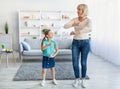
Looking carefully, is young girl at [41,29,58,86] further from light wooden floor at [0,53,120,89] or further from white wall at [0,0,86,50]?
white wall at [0,0,86,50]

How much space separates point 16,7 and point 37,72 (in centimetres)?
465

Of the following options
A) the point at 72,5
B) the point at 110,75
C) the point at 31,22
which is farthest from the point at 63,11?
the point at 110,75

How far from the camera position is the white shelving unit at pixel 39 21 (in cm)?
902

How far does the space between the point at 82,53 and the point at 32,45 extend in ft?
11.0

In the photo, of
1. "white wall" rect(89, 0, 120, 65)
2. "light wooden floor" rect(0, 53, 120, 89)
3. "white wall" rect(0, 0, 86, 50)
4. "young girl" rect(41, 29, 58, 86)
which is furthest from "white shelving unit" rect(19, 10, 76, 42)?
"young girl" rect(41, 29, 58, 86)

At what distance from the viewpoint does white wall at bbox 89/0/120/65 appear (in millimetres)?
6207

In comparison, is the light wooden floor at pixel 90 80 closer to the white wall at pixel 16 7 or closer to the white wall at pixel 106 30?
the white wall at pixel 106 30

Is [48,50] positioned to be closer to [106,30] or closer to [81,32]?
[81,32]

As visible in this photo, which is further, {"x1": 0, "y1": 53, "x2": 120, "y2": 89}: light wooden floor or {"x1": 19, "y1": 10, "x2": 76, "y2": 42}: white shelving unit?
{"x1": 19, "y1": 10, "x2": 76, "y2": 42}: white shelving unit

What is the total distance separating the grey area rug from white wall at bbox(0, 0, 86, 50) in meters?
3.41

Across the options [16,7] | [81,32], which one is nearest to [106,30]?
[81,32]

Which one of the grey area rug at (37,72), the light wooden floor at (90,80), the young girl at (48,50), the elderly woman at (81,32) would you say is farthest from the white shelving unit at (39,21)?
the elderly woman at (81,32)

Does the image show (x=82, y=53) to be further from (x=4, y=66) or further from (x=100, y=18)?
(x=100, y=18)

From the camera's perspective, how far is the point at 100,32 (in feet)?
25.1
